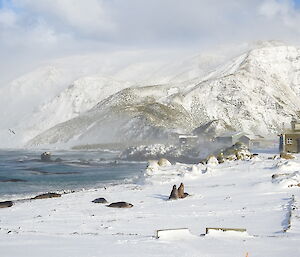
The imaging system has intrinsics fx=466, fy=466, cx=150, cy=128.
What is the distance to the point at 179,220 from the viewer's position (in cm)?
2142

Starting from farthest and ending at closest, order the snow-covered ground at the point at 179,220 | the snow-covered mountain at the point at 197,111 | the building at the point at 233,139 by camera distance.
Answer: the snow-covered mountain at the point at 197,111 → the building at the point at 233,139 → the snow-covered ground at the point at 179,220

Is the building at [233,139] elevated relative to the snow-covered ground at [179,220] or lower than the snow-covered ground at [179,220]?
elevated

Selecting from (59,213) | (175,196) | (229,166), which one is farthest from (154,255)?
(229,166)

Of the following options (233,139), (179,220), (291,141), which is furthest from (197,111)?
(179,220)

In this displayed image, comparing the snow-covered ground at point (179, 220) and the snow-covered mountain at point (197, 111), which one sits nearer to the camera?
the snow-covered ground at point (179, 220)

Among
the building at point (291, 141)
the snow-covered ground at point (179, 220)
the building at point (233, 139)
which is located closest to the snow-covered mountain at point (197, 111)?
the building at point (233, 139)

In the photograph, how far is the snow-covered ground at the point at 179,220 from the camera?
13742 millimetres

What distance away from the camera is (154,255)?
1281 centimetres

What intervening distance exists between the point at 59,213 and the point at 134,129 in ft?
432

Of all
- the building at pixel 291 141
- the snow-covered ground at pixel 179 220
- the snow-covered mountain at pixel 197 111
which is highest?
the snow-covered mountain at pixel 197 111

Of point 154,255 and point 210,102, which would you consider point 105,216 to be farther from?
point 210,102

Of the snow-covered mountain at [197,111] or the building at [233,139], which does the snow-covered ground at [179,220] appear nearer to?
the building at [233,139]

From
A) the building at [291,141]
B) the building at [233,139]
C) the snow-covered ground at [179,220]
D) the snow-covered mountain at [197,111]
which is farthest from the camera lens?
the snow-covered mountain at [197,111]

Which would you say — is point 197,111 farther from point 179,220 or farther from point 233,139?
point 179,220
